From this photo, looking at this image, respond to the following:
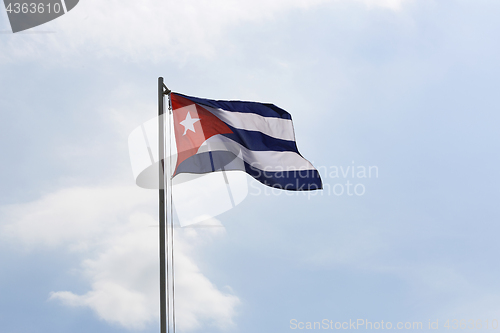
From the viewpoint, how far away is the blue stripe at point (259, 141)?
13.1 m

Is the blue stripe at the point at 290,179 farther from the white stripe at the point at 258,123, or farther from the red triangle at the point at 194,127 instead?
the red triangle at the point at 194,127

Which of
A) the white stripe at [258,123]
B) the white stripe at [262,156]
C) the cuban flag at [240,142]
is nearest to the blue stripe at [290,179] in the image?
the cuban flag at [240,142]

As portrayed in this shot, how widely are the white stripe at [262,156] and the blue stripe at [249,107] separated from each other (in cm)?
110

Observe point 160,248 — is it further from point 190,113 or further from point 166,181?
point 190,113

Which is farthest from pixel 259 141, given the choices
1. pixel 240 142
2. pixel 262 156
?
pixel 240 142

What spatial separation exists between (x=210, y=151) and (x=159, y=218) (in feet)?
7.63

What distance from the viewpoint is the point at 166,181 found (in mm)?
10812

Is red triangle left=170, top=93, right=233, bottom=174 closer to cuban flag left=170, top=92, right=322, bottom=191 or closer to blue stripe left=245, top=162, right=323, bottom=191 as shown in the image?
cuban flag left=170, top=92, right=322, bottom=191

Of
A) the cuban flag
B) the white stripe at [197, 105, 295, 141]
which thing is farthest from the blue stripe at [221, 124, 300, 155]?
the white stripe at [197, 105, 295, 141]

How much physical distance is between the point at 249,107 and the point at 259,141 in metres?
1.11

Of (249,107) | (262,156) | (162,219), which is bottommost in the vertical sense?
(162,219)

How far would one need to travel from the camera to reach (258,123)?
550 inches

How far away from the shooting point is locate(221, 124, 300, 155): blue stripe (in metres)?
13.1

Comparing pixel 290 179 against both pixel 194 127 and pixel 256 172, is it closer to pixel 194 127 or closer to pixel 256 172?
pixel 256 172
